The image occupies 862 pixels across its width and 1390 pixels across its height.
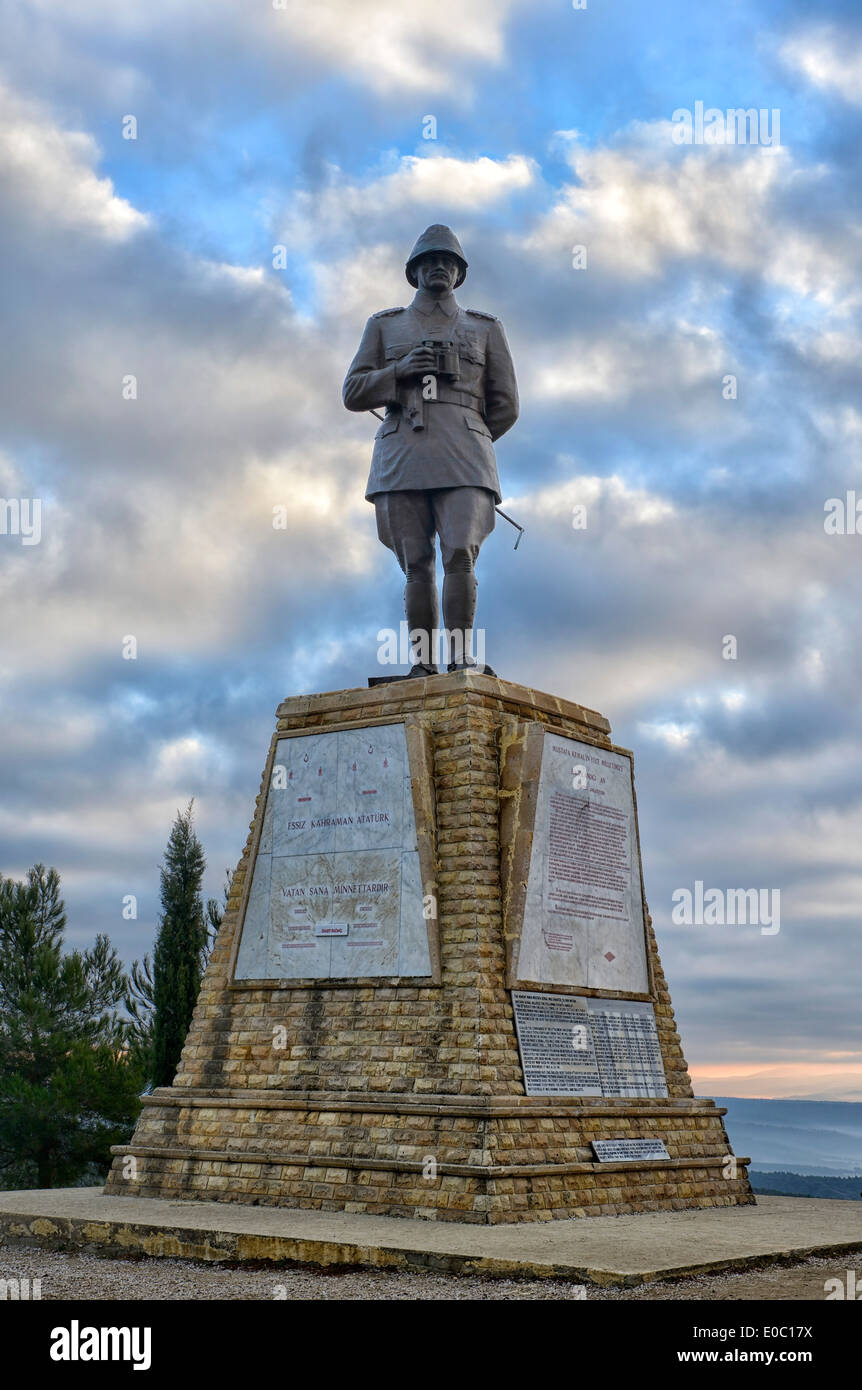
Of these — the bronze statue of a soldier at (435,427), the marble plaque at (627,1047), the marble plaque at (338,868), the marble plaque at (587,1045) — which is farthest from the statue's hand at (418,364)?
the marble plaque at (627,1047)

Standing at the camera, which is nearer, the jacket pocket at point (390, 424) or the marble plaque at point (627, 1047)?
the marble plaque at point (627, 1047)

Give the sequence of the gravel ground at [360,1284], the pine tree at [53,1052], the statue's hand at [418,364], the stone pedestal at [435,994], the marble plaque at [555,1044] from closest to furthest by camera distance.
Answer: the gravel ground at [360,1284], the stone pedestal at [435,994], the marble plaque at [555,1044], the statue's hand at [418,364], the pine tree at [53,1052]

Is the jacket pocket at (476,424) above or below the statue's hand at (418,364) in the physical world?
below

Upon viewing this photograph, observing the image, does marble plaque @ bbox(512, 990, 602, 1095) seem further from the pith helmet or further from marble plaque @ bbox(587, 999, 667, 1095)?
the pith helmet

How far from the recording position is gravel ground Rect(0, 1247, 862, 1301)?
6508 mm

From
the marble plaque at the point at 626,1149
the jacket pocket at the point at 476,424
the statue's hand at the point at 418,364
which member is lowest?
A: the marble plaque at the point at 626,1149

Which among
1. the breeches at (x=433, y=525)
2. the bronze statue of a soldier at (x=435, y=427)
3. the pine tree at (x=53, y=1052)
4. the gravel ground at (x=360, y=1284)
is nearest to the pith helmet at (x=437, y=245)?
the bronze statue of a soldier at (x=435, y=427)

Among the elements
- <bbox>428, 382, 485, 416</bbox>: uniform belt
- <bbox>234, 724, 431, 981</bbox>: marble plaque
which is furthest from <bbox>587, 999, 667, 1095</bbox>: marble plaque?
<bbox>428, 382, 485, 416</bbox>: uniform belt

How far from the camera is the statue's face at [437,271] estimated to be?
38.3ft

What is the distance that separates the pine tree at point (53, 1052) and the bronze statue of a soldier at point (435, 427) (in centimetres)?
913

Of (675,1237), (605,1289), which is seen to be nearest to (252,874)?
(675,1237)

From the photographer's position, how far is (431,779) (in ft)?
34.5

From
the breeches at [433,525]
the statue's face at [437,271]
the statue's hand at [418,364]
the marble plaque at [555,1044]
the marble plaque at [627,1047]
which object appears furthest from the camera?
the statue's face at [437,271]

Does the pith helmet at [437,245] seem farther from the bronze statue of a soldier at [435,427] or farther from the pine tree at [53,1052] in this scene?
the pine tree at [53,1052]
